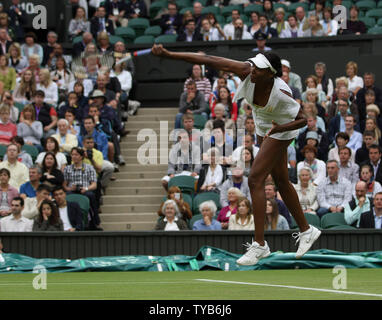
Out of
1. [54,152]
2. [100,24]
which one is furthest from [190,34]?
[54,152]

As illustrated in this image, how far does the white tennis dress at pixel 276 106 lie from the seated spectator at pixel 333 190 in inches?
213

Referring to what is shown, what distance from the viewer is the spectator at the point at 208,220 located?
41.1ft

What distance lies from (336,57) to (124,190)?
226 inches

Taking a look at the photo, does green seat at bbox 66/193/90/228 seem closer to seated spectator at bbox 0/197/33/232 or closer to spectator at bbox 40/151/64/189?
spectator at bbox 40/151/64/189

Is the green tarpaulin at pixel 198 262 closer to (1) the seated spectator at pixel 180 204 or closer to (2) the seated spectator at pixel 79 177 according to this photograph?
(1) the seated spectator at pixel 180 204

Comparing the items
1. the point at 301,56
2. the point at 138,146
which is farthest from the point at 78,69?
the point at 301,56

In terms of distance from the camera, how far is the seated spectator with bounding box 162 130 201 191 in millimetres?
14422

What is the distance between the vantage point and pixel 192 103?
16125 mm

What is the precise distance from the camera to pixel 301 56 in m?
17.8

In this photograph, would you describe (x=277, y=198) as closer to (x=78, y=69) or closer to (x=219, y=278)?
(x=219, y=278)

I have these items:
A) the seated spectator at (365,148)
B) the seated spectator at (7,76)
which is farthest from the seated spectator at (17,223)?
the seated spectator at (365,148)

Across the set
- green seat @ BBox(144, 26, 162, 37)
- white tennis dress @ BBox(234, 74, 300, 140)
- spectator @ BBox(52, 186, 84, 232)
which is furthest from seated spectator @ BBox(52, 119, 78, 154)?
white tennis dress @ BBox(234, 74, 300, 140)

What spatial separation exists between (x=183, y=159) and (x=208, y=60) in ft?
23.1

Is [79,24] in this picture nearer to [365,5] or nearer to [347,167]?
[365,5]
